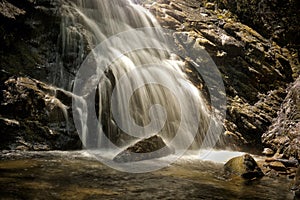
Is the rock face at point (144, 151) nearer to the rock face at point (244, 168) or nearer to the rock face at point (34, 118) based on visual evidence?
the rock face at point (34, 118)

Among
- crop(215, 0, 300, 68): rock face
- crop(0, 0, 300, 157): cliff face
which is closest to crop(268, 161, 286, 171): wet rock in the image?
crop(0, 0, 300, 157): cliff face

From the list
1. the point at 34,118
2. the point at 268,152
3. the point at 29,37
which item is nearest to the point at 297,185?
the point at 268,152

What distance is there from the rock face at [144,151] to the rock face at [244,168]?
1.89 m

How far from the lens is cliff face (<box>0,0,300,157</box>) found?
9211 mm

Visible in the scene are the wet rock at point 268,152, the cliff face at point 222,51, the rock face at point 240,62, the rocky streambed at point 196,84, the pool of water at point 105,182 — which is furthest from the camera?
the rock face at point 240,62

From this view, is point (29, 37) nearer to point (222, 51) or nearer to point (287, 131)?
point (222, 51)

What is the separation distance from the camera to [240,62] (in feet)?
48.3

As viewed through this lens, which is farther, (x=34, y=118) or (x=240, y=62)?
(x=240, y=62)

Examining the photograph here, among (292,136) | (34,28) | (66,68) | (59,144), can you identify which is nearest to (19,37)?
(34,28)

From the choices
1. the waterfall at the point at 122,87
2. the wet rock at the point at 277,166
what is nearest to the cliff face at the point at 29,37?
the waterfall at the point at 122,87

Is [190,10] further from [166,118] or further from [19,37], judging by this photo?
[19,37]

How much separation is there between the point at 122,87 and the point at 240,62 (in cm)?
665

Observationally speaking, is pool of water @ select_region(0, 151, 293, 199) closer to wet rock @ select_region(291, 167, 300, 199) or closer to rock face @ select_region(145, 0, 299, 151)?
wet rock @ select_region(291, 167, 300, 199)

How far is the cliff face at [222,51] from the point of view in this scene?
9211 millimetres
